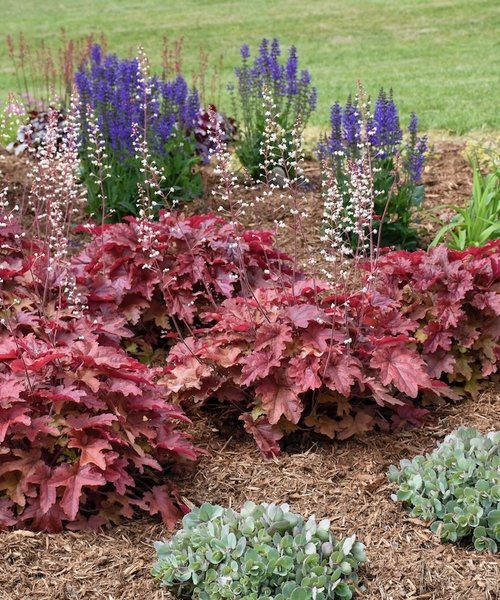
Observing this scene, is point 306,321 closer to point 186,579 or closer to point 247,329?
point 247,329

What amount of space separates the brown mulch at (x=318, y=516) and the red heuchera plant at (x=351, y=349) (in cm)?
11

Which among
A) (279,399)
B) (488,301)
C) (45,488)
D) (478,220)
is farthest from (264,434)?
(478,220)

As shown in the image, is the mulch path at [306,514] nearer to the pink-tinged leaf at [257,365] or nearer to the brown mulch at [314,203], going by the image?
the pink-tinged leaf at [257,365]

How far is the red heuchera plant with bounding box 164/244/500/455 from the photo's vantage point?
3668 mm

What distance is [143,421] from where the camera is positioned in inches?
134

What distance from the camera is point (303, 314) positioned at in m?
3.72

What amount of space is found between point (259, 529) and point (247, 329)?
110cm

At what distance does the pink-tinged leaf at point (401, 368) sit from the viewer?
11.9 feet

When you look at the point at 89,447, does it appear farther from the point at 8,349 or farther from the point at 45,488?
the point at 8,349

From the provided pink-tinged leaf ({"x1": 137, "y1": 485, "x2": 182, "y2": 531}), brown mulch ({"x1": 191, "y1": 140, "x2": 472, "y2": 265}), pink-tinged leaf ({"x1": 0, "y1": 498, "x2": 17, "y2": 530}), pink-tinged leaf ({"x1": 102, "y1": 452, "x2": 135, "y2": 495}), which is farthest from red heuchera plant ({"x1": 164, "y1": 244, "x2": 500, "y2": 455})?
brown mulch ({"x1": 191, "y1": 140, "x2": 472, "y2": 265})

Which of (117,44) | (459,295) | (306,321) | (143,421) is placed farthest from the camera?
(117,44)

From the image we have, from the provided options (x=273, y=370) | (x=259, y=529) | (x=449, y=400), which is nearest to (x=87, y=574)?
(x=259, y=529)

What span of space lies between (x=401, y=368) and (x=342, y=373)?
25 cm

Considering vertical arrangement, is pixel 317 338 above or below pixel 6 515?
above
